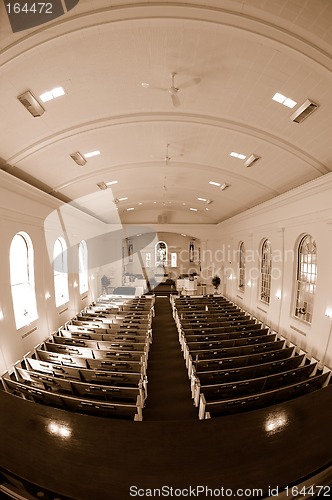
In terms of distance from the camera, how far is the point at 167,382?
736cm

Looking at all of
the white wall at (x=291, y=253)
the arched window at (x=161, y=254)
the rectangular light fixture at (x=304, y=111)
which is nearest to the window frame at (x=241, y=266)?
the white wall at (x=291, y=253)

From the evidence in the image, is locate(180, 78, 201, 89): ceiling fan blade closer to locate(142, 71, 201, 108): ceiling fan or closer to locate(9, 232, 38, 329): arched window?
locate(142, 71, 201, 108): ceiling fan

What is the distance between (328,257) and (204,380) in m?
5.50

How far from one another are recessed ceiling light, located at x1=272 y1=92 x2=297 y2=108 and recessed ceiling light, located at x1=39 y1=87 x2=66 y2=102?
15.5 ft

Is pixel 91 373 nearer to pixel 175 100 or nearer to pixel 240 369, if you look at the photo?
pixel 240 369

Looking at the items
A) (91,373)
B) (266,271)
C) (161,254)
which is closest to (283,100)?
(91,373)

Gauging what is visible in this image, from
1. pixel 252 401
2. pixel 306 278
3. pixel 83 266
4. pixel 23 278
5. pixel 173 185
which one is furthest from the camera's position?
pixel 83 266

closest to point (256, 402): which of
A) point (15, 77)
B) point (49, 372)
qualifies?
point (49, 372)

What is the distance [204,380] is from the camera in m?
6.05

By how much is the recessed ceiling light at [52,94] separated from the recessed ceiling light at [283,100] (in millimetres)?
4711

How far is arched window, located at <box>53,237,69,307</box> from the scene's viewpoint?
1205 cm

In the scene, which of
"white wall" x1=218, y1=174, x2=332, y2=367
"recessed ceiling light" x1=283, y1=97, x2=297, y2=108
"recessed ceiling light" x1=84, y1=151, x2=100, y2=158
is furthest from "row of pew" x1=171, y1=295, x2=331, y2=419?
"recessed ceiling light" x1=84, y1=151, x2=100, y2=158

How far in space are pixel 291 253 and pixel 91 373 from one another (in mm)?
8709

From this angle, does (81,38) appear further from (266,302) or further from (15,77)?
(266,302)
